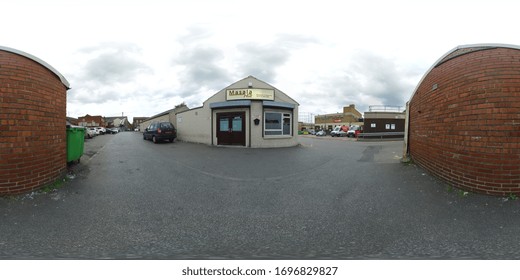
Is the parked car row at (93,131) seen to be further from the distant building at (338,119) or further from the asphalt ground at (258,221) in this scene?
the distant building at (338,119)

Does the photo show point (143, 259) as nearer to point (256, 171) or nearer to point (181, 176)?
point (181, 176)

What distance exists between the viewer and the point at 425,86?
629 cm

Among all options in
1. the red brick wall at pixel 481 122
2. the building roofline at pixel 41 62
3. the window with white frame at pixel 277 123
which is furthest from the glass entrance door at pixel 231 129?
the red brick wall at pixel 481 122

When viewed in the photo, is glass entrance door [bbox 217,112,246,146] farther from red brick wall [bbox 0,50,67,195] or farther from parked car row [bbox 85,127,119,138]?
parked car row [bbox 85,127,119,138]

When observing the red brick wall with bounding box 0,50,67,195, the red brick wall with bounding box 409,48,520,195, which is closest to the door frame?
the red brick wall with bounding box 0,50,67,195

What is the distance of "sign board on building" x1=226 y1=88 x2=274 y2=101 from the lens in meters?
13.6

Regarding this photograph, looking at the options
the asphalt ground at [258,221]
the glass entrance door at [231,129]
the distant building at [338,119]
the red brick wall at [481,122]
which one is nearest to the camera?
the asphalt ground at [258,221]

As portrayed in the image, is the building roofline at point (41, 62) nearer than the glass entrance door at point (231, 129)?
Yes

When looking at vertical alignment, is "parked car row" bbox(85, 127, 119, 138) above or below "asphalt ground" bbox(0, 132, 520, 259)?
above

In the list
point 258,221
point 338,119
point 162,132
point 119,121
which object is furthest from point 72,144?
point 119,121

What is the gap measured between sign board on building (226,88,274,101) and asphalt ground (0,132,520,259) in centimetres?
908

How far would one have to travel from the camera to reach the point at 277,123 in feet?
47.3

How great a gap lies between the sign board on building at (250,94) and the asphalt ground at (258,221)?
9.08 meters

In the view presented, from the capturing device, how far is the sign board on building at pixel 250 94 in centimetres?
1362
